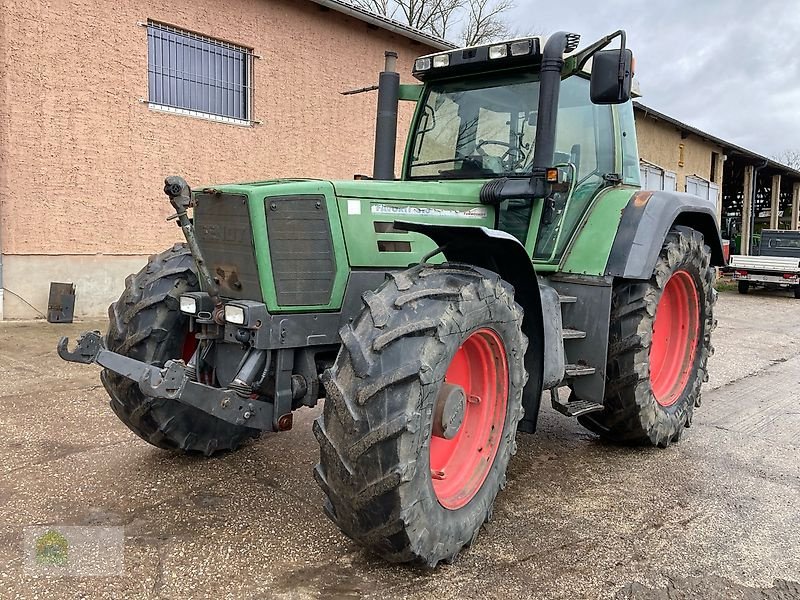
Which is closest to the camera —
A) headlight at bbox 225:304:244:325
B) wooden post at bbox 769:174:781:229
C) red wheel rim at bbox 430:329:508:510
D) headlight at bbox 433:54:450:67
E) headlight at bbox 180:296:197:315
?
headlight at bbox 225:304:244:325

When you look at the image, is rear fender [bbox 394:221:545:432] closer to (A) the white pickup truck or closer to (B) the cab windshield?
(B) the cab windshield

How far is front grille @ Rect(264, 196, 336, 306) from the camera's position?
9.85ft

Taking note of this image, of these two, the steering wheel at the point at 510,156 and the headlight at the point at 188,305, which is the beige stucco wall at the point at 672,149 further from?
the headlight at the point at 188,305

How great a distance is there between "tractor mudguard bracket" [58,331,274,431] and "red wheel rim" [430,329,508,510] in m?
0.83

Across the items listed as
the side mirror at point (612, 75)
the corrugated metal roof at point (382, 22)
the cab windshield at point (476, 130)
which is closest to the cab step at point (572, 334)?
the cab windshield at point (476, 130)

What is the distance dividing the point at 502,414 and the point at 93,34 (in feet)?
25.9

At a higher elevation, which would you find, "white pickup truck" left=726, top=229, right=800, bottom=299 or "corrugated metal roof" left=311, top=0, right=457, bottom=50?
"corrugated metal roof" left=311, top=0, right=457, bottom=50

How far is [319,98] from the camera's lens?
11.2 meters

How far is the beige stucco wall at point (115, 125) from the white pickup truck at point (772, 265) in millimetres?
11181

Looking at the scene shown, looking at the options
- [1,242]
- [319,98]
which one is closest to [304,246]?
[1,242]

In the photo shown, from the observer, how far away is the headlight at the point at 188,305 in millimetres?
3232

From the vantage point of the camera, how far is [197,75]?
380 inches
